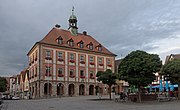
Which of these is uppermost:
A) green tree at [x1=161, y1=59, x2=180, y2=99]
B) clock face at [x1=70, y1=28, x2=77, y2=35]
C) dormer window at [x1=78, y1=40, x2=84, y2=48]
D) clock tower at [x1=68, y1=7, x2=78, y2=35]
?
clock tower at [x1=68, y1=7, x2=78, y2=35]

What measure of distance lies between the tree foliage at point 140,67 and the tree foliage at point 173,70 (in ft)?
7.76

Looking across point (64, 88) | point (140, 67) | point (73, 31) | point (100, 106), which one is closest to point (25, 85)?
point (73, 31)

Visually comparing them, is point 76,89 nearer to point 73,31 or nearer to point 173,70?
point 73,31

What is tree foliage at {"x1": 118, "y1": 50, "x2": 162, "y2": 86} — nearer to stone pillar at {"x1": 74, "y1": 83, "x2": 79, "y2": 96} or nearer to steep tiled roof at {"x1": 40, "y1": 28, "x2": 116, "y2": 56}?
stone pillar at {"x1": 74, "y1": 83, "x2": 79, "y2": 96}

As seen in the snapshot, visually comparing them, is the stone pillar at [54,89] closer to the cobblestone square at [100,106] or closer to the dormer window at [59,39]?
the dormer window at [59,39]

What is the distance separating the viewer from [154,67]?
30.1 m

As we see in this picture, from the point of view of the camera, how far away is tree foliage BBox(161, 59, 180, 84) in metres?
32.2

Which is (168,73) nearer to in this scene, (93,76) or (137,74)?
(137,74)

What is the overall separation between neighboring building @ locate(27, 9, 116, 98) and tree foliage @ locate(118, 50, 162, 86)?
30.5 meters

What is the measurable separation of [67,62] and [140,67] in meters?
34.9

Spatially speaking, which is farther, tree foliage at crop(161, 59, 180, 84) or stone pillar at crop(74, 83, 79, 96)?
stone pillar at crop(74, 83, 79, 96)

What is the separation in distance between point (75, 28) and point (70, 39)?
8.33m

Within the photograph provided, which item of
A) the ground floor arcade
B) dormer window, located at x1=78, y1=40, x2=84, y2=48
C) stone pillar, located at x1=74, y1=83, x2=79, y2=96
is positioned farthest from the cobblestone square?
dormer window, located at x1=78, y1=40, x2=84, y2=48

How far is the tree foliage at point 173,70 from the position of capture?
106 ft
